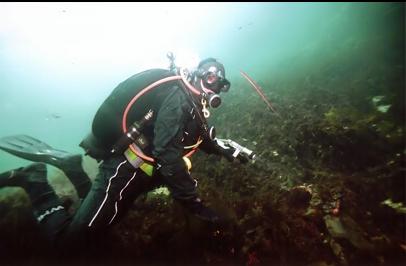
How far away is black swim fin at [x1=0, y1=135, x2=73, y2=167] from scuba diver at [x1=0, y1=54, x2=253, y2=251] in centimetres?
79

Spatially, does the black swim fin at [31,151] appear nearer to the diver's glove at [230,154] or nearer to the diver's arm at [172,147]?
the diver's arm at [172,147]

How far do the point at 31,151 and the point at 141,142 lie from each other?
2.51 metres

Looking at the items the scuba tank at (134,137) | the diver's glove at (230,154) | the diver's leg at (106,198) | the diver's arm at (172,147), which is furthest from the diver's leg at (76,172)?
the diver's glove at (230,154)

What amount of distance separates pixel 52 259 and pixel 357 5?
3879cm

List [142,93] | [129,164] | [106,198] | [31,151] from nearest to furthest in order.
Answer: [142,93] < [106,198] < [129,164] < [31,151]

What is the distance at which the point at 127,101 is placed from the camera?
12.3 ft

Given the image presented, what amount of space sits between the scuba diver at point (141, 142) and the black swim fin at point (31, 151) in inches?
30.9

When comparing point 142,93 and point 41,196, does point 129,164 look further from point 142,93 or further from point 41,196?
point 41,196

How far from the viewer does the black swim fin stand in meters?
4.75

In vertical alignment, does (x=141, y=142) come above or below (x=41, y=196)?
above

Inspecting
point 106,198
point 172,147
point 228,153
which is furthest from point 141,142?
point 228,153

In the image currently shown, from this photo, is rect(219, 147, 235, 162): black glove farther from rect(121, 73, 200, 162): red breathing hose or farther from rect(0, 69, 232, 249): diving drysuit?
rect(121, 73, 200, 162): red breathing hose

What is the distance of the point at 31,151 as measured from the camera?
4812mm

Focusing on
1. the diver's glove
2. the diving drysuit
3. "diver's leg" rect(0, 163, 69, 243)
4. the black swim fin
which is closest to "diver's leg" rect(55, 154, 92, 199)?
the black swim fin
